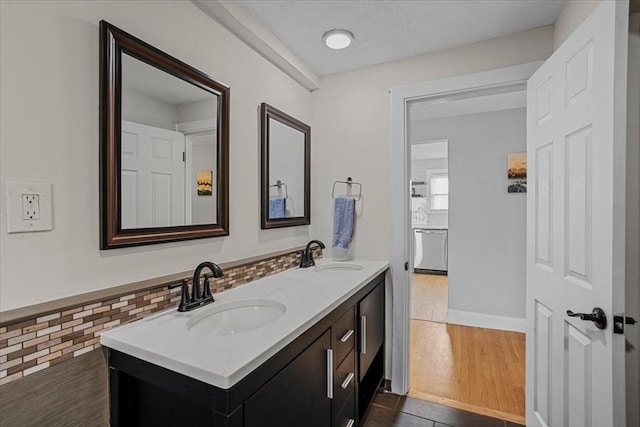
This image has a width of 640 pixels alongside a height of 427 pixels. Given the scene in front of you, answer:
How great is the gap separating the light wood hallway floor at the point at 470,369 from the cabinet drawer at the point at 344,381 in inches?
32.0

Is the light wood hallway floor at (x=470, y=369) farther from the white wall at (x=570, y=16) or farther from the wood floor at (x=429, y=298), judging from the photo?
the white wall at (x=570, y=16)

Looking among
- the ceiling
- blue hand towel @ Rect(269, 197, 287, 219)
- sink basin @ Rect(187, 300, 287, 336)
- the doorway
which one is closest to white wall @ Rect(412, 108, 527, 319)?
the doorway

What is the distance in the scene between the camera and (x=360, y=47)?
2.02 meters

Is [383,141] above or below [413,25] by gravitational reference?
below

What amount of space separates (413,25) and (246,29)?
0.92 metres

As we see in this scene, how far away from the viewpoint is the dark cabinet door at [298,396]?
92 centimetres

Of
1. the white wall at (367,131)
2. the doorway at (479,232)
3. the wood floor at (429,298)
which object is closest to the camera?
the white wall at (367,131)

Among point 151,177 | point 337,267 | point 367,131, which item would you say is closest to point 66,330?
point 151,177

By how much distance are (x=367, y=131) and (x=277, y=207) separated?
87cm

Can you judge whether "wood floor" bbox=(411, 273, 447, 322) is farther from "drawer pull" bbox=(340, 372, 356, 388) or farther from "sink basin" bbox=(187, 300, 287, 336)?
"sink basin" bbox=(187, 300, 287, 336)

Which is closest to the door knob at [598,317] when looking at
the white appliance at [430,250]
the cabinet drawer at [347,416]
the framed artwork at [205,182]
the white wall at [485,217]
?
the cabinet drawer at [347,416]

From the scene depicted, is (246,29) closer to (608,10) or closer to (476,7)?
(476,7)

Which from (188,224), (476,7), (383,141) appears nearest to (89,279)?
(188,224)

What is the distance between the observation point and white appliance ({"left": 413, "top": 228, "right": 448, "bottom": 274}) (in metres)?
5.96
